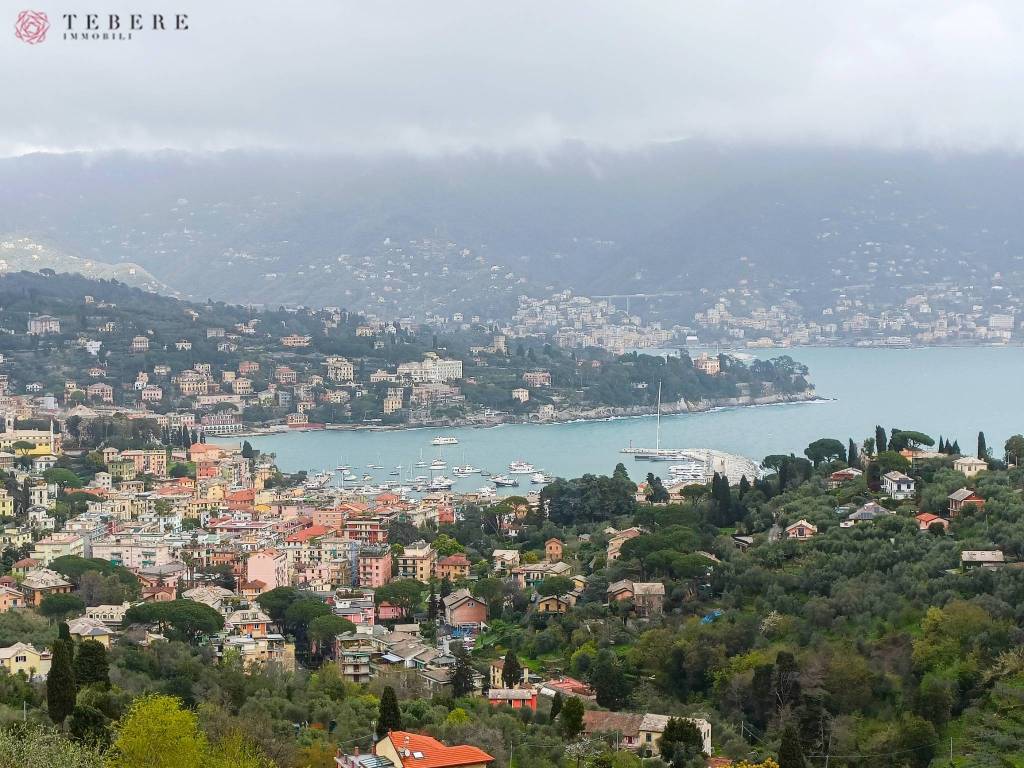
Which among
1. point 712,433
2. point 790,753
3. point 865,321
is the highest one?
point 865,321

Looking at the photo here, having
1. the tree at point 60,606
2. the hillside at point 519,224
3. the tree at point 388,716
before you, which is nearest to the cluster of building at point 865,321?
the hillside at point 519,224

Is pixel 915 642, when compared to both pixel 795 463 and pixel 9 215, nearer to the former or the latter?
pixel 795 463

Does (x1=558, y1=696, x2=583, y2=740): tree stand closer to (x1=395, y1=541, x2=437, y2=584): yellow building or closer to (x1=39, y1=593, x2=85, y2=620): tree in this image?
(x1=39, y1=593, x2=85, y2=620): tree

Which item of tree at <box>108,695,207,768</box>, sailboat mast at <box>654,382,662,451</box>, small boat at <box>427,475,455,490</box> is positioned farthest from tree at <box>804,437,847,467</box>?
tree at <box>108,695,207,768</box>

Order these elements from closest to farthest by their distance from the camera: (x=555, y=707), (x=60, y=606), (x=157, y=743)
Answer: (x=157, y=743) → (x=555, y=707) → (x=60, y=606)

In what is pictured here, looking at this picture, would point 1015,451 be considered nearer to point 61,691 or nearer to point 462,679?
point 462,679

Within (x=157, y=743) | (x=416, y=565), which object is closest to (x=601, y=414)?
(x=416, y=565)

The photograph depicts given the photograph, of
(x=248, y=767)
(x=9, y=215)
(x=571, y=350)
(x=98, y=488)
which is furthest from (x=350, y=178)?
(x=248, y=767)
